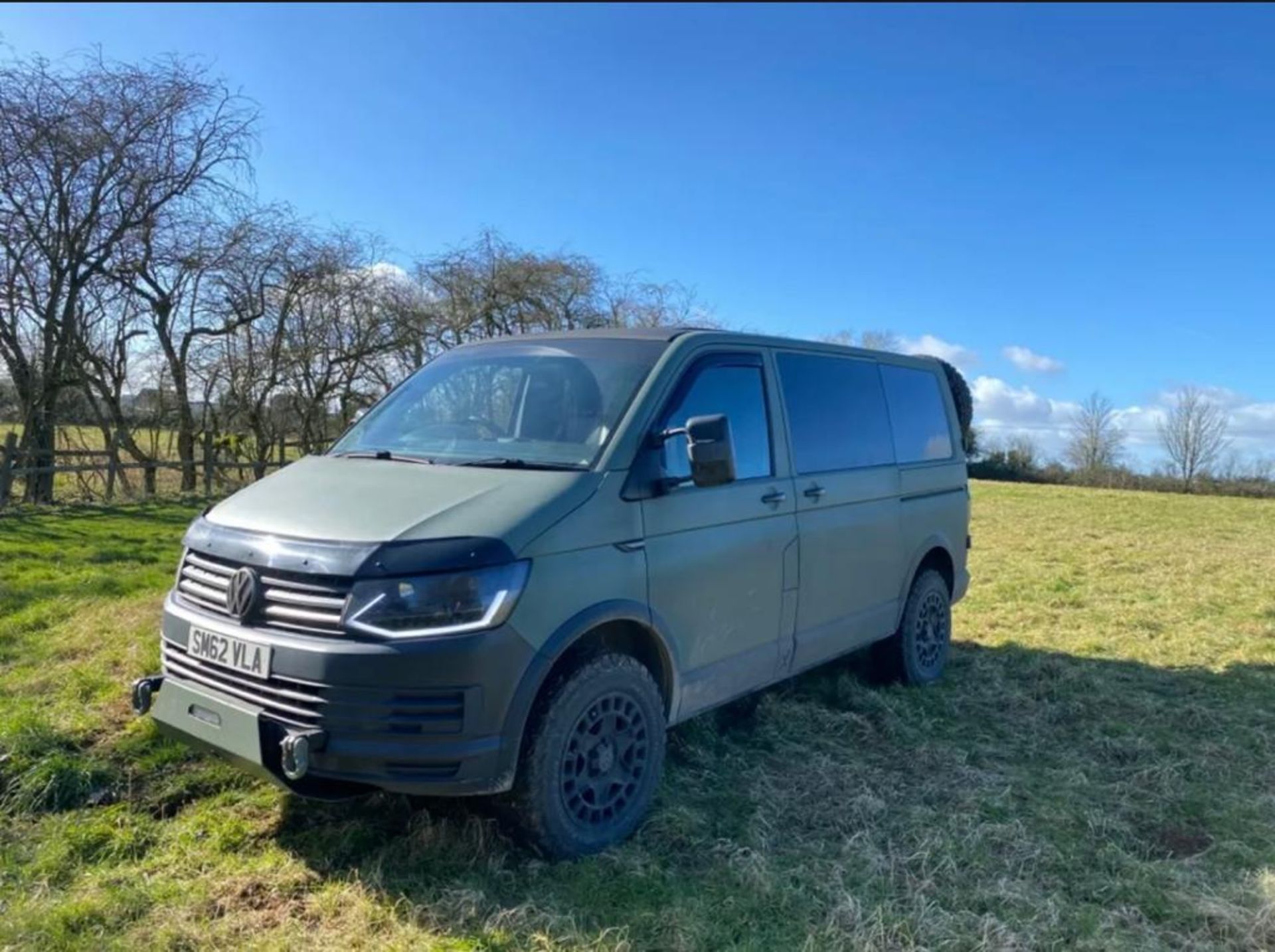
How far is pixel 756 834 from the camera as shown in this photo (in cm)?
361

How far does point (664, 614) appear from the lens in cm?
364

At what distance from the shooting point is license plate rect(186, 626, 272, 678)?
3.02 meters

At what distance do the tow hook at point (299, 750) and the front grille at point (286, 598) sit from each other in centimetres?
34

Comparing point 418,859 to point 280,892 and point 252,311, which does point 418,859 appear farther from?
point 252,311

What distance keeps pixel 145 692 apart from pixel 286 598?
939 mm

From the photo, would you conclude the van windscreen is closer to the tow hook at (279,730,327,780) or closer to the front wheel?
the front wheel

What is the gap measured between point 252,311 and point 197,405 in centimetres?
245

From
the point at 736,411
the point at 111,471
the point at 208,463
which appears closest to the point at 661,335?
the point at 736,411

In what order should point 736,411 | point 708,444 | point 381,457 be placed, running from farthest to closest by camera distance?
point 736,411 → point 381,457 → point 708,444

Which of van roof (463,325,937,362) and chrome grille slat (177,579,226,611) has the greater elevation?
van roof (463,325,937,362)

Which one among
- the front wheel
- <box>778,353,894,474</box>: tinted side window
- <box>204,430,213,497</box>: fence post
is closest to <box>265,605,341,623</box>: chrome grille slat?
the front wheel

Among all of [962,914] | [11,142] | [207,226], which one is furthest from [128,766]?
[207,226]

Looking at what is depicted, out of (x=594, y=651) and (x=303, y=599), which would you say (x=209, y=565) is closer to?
(x=303, y=599)

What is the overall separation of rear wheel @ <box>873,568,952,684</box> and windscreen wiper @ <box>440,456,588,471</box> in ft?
10.00
